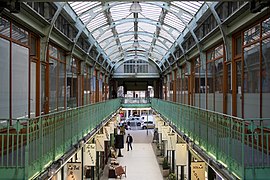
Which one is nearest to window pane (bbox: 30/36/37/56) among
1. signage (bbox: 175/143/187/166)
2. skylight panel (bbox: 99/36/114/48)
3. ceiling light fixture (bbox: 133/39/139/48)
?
signage (bbox: 175/143/187/166)

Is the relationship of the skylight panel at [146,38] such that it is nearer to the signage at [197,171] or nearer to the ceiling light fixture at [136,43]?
the ceiling light fixture at [136,43]

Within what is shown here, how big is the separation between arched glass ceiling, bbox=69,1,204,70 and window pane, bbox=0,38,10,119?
7.68 meters

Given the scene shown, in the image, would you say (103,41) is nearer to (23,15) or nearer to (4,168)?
(23,15)

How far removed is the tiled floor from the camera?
2309cm

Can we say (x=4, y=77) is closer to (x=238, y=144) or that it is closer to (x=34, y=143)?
(x=34, y=143)

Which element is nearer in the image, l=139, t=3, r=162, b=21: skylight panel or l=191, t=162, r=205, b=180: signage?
l=191, t=162, r=205, b=180: signage

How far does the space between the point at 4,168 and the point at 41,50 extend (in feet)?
24.7

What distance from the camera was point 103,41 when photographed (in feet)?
93.6

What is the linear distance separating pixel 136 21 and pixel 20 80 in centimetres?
1441

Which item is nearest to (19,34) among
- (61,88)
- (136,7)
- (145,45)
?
(61,88)

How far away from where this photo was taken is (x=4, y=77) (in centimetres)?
944

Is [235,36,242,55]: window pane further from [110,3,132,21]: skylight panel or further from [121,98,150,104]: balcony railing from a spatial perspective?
[121,98,150,104]: balcony railing

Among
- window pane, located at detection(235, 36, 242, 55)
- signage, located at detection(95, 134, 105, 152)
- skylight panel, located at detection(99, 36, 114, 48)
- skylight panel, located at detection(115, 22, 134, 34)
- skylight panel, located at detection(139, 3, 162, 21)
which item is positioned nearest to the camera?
window pane, located at detection(235, 36, 242, 55)

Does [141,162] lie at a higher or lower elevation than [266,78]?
lower
